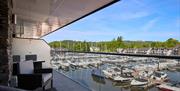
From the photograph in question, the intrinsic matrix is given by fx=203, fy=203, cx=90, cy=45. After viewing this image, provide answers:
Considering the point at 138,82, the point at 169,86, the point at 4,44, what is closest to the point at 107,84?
the point at 138,82

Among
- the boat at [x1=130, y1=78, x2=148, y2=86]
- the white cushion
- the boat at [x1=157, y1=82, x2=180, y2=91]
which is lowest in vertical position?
the boat at [x1=130, y1=78, x2=148, y2=86]

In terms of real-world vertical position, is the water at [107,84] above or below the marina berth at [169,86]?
below

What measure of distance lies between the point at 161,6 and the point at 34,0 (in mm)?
37907

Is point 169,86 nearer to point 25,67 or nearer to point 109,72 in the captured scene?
point 109,72

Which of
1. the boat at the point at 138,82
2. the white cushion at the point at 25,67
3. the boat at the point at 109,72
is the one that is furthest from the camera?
A: the boat at the point at 138,82

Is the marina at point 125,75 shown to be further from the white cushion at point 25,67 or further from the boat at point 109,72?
the white cushion at point 25,67

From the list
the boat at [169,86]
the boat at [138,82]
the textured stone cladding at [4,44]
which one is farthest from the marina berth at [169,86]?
the textured stone cladding at [4,44]

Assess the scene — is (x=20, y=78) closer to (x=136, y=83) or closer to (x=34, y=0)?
(x=34, y=0)

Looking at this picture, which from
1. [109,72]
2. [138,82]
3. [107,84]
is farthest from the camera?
[138,82]

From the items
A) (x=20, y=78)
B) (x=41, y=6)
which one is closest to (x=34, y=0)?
(x=41, y=6)

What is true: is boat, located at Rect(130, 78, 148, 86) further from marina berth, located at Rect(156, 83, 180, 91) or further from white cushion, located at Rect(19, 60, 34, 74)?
white cushion, located at Rect(19, 60, 34, 74)

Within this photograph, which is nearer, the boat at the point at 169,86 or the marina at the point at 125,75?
the boat at the point at 169,86

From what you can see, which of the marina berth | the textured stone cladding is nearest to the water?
the marina berth

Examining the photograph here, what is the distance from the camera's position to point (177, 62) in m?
2.59
